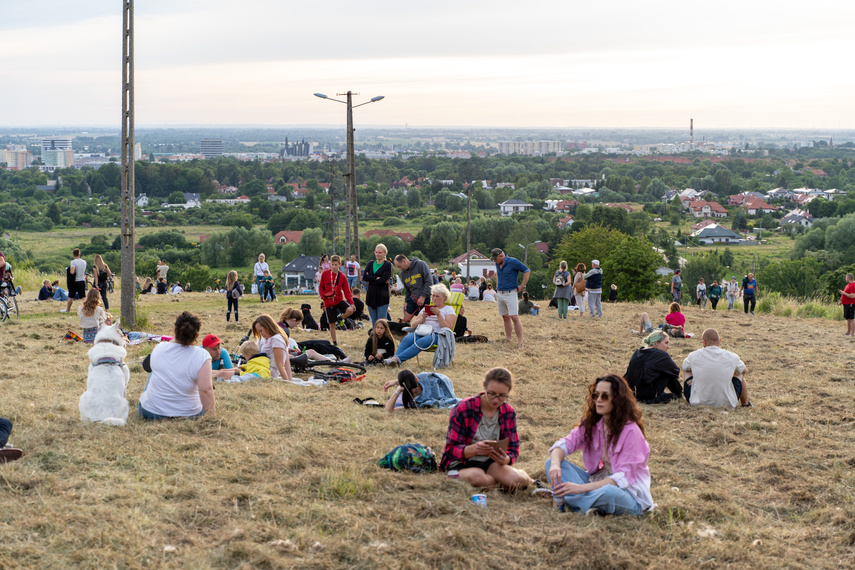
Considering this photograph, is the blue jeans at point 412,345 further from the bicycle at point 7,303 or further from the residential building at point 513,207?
the residential building at point 513,207

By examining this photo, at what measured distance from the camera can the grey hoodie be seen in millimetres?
11195

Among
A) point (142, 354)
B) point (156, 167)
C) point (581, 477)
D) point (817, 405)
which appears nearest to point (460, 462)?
point (581, 477)

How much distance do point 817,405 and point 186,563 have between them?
7525 mm

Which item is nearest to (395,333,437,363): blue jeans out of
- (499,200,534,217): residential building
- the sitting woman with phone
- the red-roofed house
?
the sitting woman with phone

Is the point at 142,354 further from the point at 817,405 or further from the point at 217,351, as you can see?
the point at 817,405

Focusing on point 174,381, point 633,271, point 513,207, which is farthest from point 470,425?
point 513,207

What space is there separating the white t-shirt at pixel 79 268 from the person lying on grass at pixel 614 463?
13633 millimetres

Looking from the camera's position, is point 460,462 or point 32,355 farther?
point 32,355

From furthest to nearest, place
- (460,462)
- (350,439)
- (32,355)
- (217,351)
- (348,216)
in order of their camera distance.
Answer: (348,216) < (32,355) < (217,351) < (350,439) < (460,462)

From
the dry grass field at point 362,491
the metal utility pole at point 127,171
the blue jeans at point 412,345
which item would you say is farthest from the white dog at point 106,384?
the metal utility pole at point 127,171

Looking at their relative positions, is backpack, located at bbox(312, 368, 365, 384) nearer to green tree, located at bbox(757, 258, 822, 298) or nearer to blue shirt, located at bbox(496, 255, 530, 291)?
blue shirt, located at bbox(496, 255, 530, 291)

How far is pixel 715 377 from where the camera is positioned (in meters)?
8.38

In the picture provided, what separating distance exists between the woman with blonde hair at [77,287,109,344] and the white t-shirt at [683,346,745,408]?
26.8ft

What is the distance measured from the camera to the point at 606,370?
10.9m
